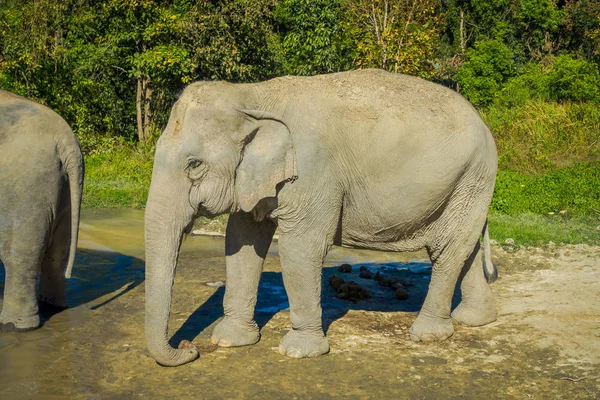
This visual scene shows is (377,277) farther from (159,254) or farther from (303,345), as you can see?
(159,254)

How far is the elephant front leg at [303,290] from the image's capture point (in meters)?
5.29

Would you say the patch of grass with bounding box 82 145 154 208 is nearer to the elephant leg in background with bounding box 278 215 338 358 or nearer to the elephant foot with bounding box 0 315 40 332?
the elephant foot with bounding box 0 315 40 332

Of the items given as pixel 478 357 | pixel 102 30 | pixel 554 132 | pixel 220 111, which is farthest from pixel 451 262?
pixel 102 30

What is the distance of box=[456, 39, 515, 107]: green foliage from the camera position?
21.9m

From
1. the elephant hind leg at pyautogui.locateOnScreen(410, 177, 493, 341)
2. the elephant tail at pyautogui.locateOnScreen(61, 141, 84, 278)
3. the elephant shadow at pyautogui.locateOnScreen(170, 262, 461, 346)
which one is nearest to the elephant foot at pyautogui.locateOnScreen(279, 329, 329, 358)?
the elephant shadow at pyautogui.locateOnScreen(170, 262, 461, 346)

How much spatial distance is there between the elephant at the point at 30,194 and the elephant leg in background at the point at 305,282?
182cm

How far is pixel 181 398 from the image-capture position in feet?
15.4

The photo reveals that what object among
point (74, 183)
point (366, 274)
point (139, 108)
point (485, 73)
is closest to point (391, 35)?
point (139, 108)

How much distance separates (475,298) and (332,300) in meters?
1.35

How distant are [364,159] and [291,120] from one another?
1.93 ft

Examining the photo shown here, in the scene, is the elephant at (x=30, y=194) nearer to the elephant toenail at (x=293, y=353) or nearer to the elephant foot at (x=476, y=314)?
the elephant toenail at (x=293, y=353)

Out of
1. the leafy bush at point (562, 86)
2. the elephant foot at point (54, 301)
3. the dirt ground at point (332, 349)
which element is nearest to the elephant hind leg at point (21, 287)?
the dirt ground at point (332, 349)

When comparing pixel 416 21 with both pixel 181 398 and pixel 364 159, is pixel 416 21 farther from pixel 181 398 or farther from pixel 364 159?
pixel 181 398

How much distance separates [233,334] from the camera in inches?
222
